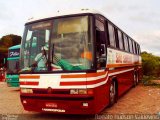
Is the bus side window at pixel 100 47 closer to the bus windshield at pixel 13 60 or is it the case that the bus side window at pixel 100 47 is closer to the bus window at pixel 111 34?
the bus window at pixel 111 34

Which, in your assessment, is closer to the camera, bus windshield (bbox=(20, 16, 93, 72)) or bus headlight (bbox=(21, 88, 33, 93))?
bus windshield (bbox=(20, 16, 93, 72))

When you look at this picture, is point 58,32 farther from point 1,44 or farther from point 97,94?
point 1,44

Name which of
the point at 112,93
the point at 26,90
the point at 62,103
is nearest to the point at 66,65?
the point at 62,103

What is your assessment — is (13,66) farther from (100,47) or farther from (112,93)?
(100,47)

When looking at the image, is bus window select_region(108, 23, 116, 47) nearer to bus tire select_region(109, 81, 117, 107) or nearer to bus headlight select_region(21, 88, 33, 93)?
bus tire select_region(109, 81, 117, 107)

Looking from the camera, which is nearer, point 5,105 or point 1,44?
point 5,105

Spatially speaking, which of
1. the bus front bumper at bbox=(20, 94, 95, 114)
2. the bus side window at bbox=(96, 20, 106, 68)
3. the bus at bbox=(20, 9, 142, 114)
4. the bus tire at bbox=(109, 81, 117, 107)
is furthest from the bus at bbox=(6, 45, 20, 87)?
the bus side window at bbox=(96, 20, 106, 68)

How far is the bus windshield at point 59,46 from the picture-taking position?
27.4 ft

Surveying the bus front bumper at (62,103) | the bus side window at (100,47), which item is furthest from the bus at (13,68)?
the bus side window at (100,47)

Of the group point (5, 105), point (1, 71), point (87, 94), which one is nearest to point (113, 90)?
point (87, 94)

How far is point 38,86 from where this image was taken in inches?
341

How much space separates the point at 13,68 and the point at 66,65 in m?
12.4

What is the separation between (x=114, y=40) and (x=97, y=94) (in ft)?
11.8

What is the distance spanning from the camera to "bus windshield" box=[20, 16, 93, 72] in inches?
328
